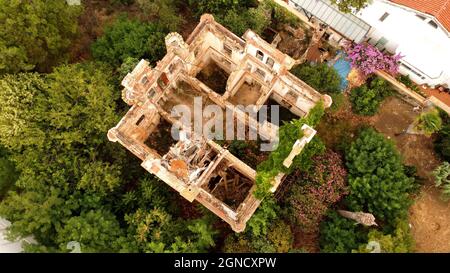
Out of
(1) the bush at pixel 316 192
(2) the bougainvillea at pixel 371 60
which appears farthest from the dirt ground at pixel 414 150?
(2) the bougainvillea at pixel 371 60

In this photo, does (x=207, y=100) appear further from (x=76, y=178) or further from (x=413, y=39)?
(x=413, y=39)

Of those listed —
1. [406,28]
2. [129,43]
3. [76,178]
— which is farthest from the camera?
[129,43]

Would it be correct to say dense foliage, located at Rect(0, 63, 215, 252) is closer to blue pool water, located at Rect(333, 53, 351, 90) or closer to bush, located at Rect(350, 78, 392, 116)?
bush, located at Rect(350, 78, 392, 116)

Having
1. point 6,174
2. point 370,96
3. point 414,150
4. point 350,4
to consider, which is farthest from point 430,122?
point 6,174

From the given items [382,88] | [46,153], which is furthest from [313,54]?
[46,153]

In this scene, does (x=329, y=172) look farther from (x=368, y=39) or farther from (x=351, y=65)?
(x=368, y=39)

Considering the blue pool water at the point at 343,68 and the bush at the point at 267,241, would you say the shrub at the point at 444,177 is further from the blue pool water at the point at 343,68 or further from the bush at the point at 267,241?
the bush at the point at 267,241

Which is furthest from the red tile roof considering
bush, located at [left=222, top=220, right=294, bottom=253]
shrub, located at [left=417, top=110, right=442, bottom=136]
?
bush, located at [left=222, top=220, right=294, bottom=253]

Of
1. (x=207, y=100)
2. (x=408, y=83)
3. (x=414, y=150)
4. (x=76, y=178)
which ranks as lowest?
(x=76, y=178)
